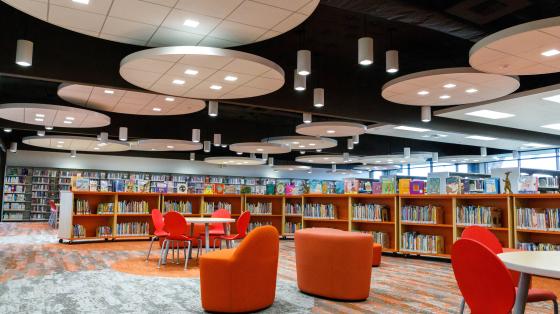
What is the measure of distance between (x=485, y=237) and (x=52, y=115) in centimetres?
910

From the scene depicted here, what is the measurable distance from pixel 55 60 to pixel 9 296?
3.29 meters

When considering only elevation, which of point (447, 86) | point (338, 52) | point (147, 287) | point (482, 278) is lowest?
point (147, 287)

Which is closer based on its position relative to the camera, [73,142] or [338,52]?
[338,52]

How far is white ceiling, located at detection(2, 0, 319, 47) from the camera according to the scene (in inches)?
185

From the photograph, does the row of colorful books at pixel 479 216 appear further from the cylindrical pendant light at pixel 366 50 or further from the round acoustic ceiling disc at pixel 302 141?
the round acoustic ceiling disc at pixel 302 141

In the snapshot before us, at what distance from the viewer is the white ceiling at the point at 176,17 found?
4.70 metres

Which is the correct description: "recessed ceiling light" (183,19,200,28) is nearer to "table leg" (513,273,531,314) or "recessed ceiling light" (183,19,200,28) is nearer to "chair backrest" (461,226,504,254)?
"chair backrest" (461,226,504,254)

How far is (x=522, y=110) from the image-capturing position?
10.3 meters

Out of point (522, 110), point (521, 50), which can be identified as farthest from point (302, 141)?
point (521, 50)

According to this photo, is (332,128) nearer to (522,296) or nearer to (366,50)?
(366,50)

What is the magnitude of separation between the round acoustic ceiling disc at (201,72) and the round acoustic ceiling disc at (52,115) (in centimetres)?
303

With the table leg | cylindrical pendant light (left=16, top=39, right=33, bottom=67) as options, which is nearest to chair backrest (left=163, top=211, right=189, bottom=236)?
cylindrical pendant light (left=16, top=39, right=33, bottom=67)

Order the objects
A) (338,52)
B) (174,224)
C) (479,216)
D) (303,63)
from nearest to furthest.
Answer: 1. (303,63)
2. (174,224)
3. (338,52)
4. (479,216)

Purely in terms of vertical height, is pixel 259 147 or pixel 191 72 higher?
pixel 191 72
